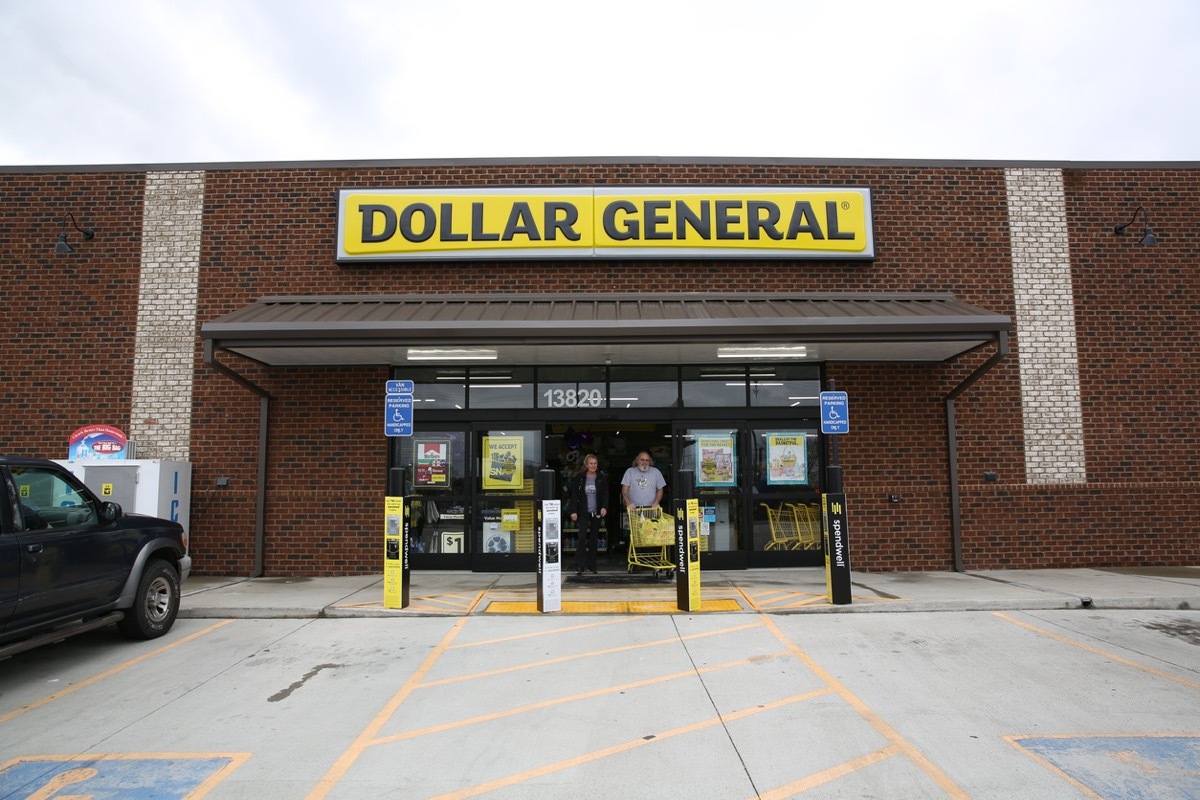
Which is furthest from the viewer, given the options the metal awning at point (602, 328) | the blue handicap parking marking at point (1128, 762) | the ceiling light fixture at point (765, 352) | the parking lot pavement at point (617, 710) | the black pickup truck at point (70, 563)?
the ceiling light fixture at point (765, 352)

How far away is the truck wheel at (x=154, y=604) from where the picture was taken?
690 centimetres

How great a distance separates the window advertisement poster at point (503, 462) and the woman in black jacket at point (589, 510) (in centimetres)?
106

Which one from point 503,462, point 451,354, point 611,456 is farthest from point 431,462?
point 611,456

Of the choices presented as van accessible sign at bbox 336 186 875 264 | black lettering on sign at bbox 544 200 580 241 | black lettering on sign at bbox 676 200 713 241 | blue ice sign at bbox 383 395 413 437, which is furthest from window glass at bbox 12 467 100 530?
black lettering on sign at bbox 676 200 713 241

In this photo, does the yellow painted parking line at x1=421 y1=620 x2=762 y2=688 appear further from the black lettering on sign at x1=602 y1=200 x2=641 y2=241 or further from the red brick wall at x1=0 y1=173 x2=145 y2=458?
the red brick wall at x1=0 y1=173 x2=145 y2=458

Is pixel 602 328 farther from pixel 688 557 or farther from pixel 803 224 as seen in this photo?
pixel 803 224

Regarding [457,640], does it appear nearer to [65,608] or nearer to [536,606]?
[536,606]

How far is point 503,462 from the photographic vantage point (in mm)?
11086

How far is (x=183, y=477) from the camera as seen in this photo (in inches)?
412

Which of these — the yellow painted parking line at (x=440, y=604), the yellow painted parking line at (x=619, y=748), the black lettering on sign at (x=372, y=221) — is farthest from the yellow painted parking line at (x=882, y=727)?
the black lettering on sign at (x=372, y=221)

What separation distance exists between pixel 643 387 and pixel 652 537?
2516 millimetres

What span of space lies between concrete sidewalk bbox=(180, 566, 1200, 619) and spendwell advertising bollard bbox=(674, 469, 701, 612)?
7.6 inches

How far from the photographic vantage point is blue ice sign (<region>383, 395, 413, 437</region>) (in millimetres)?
8539

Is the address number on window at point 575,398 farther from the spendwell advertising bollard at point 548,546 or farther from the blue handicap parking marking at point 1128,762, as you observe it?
the blue handicap parking marking at point 1128,762
